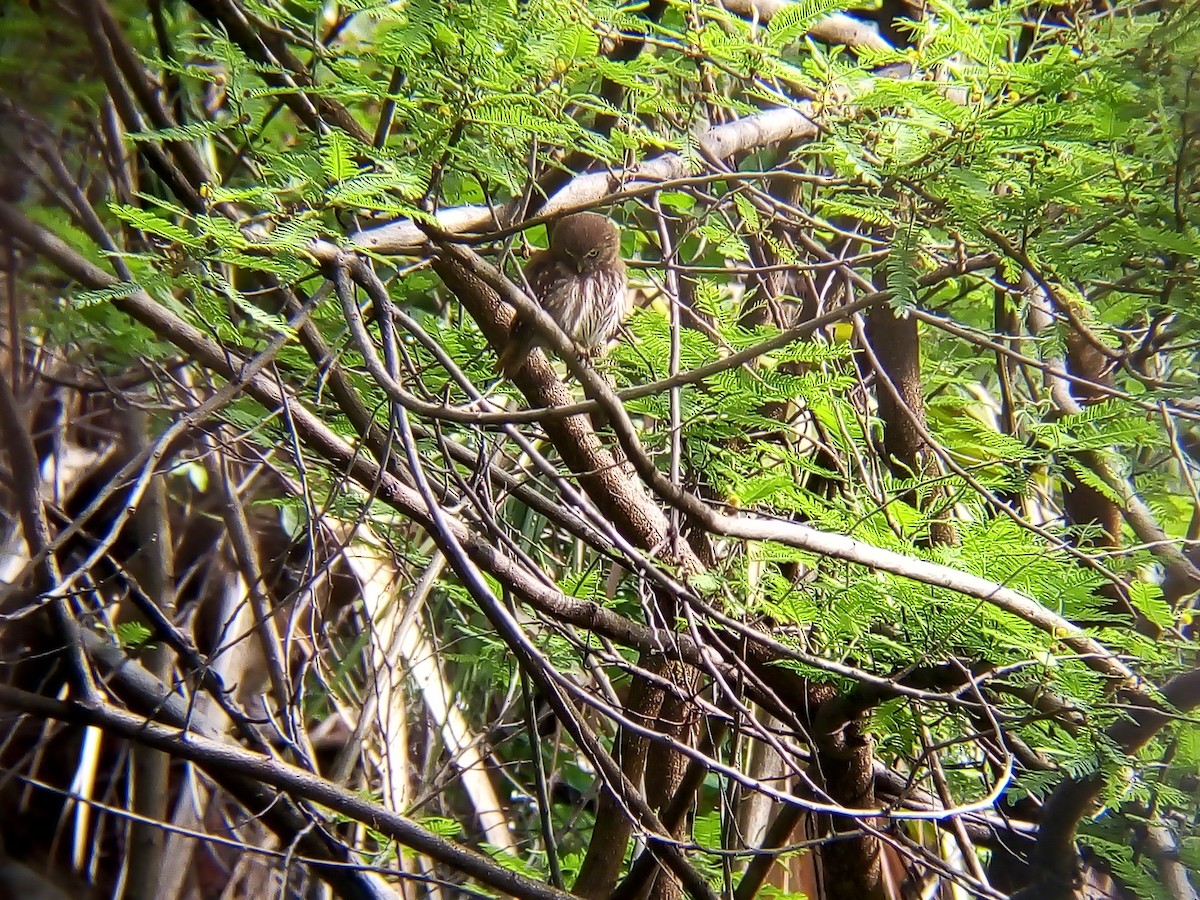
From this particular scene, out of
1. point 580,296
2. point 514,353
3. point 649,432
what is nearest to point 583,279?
point 580,296

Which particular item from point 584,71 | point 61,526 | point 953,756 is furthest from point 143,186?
point 953,756

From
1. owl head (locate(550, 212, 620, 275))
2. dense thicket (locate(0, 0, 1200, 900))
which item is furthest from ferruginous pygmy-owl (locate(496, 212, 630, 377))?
dense thicket (locate(0, 0, 1200, 900))

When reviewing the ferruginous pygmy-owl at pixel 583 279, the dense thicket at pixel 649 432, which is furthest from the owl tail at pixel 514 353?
the ferruginous pygmy-owl at pixel 583 279

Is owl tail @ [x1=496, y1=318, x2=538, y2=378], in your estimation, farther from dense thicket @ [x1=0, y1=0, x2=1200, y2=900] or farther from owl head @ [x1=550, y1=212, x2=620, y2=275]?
owl head @ [x1=550, y1=212, x2=620, y2=275]

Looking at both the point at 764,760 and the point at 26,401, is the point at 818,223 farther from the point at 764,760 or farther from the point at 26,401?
the point at 764,760

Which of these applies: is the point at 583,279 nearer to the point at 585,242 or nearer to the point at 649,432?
the point at 585,242

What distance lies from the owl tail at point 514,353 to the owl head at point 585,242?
87 cm

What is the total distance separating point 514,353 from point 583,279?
3.22ft

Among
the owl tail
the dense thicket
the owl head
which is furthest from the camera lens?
the owl head

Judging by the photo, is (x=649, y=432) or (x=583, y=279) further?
(x=583, y=279)

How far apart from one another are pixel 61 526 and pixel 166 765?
867 mm

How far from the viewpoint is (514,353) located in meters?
2.77

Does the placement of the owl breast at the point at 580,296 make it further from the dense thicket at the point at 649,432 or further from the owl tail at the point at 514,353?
the owl tail at the point at 514,353

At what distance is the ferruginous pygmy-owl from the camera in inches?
141
